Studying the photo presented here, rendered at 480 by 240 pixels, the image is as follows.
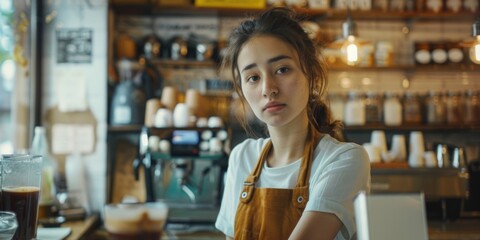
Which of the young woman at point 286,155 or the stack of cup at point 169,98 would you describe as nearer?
the young woman at point 286,155

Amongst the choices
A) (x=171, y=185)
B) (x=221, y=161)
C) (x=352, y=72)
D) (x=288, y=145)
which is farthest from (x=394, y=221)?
(x=352, y=72)

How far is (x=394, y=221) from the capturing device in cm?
65

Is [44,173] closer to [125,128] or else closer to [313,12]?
[125,128]

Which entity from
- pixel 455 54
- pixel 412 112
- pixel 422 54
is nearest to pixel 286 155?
pixel 412 112

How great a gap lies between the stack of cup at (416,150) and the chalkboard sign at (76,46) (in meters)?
2.37

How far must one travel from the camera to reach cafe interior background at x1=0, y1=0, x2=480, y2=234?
326 cm

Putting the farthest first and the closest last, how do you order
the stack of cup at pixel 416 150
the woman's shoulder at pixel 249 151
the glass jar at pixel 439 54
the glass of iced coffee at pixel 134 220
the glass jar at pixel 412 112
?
the glass jar at pixel 439 54, the glass jar at pixel 412 112, the stack of cup at pixel 416 150, the woman's shoulder at pixel 249 151, the glass of iced coffee at pixel 134 220

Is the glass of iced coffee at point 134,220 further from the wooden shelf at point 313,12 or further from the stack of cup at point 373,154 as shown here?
the wooden shelf at point 313,12

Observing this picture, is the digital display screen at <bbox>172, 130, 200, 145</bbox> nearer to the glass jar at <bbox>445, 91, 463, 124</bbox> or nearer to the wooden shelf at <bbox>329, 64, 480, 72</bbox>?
the wooden shelf at <bbox>329, 64, 480, 72</bbox>

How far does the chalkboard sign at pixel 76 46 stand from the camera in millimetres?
3426

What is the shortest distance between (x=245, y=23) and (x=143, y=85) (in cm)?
210

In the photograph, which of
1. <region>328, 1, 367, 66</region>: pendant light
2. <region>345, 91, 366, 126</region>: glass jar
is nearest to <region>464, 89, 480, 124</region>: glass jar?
<region>345, 91, 366, 126</region>: glass jar

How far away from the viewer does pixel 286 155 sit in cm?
144

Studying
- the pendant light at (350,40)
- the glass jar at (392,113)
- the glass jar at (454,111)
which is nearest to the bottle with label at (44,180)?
the pendant light at (350,40)
